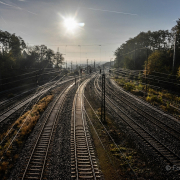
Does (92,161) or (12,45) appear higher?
(12,45)

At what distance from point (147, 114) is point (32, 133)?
13158 millimetres

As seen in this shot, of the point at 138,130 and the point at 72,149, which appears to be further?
the point at 138,130

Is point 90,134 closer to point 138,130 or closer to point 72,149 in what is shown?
point 72,149

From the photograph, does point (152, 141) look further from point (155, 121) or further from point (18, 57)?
point (18, 57)

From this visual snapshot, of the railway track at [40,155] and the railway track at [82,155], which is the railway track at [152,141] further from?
the railway track at [40,155]

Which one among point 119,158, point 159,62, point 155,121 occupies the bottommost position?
point 119,158

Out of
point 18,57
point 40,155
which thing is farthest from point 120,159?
point 18,57

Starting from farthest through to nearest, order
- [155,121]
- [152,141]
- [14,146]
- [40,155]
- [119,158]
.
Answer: [155,121], [152,141], [14,146], [40,155], [119,158]

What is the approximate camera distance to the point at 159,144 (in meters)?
10.9

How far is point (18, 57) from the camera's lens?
170 feet

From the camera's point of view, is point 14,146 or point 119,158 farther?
point 14,146

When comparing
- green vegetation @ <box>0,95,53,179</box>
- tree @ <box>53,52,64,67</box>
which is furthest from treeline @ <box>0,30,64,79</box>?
green vegetation @ <box>0,95,53,179</box>

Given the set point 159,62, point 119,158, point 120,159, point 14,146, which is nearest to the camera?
point 120,159

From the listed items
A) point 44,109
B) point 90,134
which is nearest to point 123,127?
point 90,134
